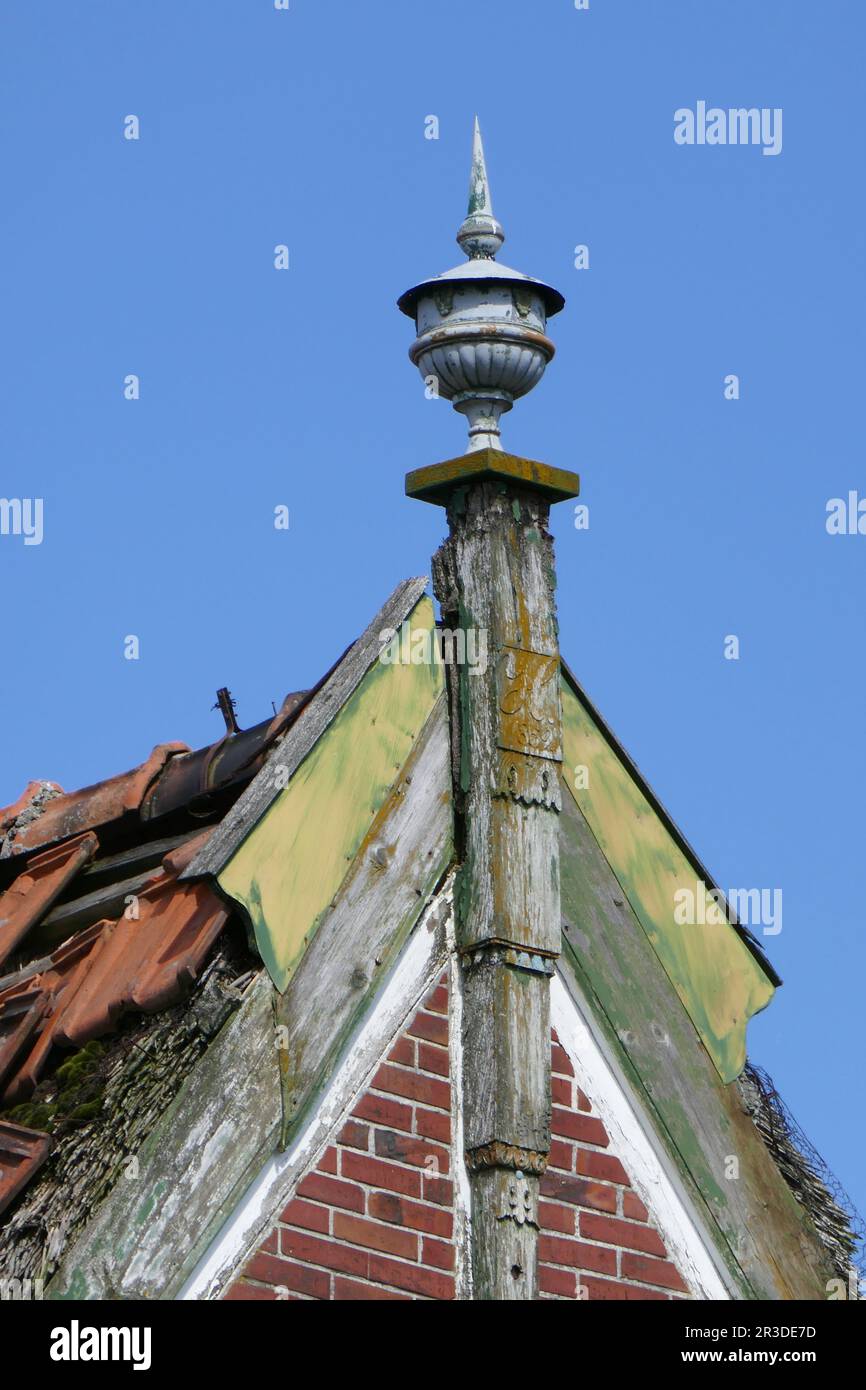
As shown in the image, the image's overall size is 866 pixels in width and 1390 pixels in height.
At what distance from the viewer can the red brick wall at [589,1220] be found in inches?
367

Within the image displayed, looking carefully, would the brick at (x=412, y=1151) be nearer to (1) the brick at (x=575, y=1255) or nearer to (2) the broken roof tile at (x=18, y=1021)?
(1) the brick at (x=575, y=1255)

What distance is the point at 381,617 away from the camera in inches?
376

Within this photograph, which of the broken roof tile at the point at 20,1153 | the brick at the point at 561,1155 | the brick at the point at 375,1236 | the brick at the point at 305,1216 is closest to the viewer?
the broken roof tile at the point at 20,1153

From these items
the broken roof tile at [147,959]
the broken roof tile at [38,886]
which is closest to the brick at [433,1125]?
the broken roof tile at [147,959]

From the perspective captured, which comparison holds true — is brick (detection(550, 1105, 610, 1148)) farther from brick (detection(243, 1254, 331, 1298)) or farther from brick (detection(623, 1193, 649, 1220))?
brick (detection(243, 1254, 331, 1298))

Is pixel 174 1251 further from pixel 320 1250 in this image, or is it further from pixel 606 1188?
pixel 606 1188

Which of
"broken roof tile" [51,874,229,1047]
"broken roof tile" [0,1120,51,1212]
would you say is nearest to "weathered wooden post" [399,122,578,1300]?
"broken roof tile" [51,874,229,1047]

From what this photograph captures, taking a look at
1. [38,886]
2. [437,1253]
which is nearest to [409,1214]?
[437,1253]

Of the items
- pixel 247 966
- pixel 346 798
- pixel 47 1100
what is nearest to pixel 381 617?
pixel 346 798

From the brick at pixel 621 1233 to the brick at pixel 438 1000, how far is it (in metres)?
0.79

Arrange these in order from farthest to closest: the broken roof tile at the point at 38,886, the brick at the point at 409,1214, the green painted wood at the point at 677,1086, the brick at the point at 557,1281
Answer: the broken roof tile at the point at 38,886, the green painted wood at the point at 677,1086, the brick at the point at 557,1281, the brick at the point at 409,1214

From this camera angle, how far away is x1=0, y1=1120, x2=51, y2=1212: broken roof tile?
27.6 feet

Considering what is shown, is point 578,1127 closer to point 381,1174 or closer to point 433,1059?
point 433,1059

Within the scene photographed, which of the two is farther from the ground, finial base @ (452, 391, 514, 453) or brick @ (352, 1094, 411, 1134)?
finial base @ (452, 391, 514, 453)
